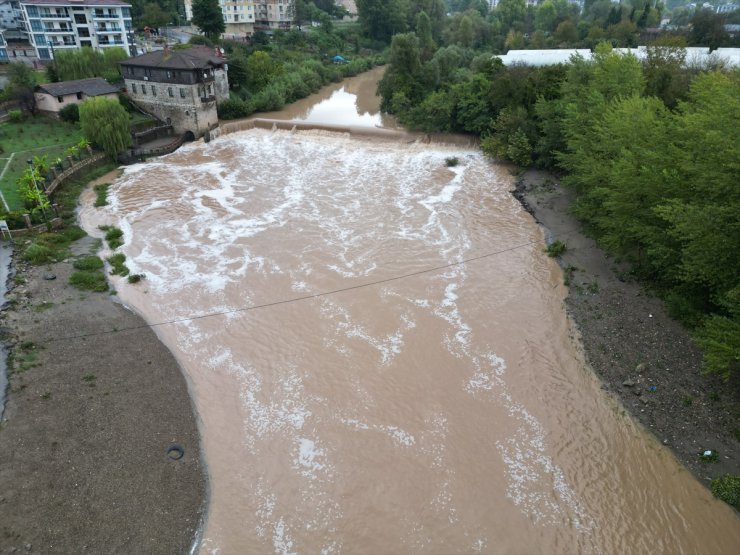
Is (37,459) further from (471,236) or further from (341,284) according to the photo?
(471,236)

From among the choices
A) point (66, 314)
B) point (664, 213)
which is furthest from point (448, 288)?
point (66, 314)

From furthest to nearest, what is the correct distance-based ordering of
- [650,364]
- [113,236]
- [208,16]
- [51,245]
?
[208,16] → [113,236] → [51,245] → [650,364]

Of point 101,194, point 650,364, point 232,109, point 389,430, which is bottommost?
point 389,430

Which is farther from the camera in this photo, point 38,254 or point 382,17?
point 382,17

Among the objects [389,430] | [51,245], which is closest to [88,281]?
[51,245]

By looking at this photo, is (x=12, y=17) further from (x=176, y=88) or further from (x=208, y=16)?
(x=176, y=88)

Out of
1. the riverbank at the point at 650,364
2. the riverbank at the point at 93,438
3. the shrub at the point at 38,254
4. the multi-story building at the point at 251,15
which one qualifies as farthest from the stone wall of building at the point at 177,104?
the multi-story building at the point at 251,15

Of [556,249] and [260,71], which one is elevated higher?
[260,71]
